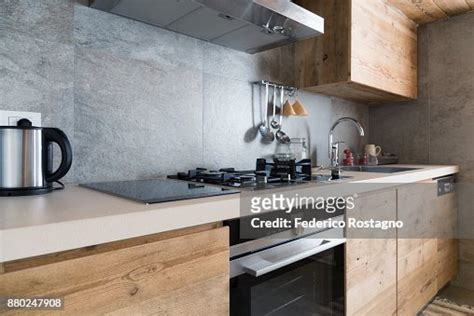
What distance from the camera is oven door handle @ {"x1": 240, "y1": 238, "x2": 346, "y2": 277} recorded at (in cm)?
82

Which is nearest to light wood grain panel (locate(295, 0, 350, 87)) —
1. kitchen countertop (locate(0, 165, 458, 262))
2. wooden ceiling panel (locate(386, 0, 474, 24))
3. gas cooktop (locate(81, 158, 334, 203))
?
wooden ceiling panel (locate(386, 0, 474, 24))

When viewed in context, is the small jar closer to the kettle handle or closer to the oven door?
the oven door

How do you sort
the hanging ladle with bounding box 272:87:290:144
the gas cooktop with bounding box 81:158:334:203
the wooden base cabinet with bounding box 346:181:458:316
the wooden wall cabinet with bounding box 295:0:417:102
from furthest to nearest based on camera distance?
the hanging ladle with bounding box 272:87:290:144 → the wooden wall cabinet with bounding box 295:0:417:102 → the wooden base cabinet with bounding box 346:181:458:316 → the gas cooktop with bounding box 81:158:334:203

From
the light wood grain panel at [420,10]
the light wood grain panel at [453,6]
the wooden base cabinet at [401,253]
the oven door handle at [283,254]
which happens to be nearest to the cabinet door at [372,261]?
the wooden base cabinet at [401,253]

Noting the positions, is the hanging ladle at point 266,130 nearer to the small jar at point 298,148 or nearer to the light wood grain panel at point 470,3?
the small jar at point 298,148

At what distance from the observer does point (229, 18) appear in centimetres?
120

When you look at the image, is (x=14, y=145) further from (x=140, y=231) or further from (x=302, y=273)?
(x=302, y=273)

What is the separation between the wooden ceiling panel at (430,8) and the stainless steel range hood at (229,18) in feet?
3.13

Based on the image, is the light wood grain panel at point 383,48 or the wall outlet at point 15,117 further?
the light wood grain panel at point 383,48

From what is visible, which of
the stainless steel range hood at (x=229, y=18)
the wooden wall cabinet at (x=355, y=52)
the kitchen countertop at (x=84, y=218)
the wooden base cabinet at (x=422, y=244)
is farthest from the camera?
the wooden wall cabinet at (x=355, y=52)

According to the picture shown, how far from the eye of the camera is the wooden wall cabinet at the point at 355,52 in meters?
1.63

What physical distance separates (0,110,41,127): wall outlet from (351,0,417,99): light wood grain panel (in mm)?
1424

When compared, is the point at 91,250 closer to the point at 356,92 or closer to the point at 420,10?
the point at 356,92

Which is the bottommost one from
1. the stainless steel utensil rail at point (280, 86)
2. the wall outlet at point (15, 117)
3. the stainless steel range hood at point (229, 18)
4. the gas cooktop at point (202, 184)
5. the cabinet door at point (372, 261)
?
the cabinet door at point (372, 261)
